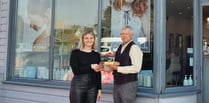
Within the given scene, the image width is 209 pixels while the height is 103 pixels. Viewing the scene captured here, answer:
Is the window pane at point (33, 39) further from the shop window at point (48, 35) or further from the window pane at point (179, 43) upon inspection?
the window pane at point (179, 43)

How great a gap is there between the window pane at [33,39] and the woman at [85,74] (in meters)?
2.01

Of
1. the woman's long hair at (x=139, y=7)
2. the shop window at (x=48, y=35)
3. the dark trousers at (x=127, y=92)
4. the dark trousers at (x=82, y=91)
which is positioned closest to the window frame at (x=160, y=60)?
the shop window at (x=48, y=35)

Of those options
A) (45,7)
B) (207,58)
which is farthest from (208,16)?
(45,7)

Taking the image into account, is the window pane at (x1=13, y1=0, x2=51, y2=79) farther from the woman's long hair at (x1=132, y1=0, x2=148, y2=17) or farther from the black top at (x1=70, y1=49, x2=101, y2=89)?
the black top at (x1=70, y1=49, x2=101, y2=89)

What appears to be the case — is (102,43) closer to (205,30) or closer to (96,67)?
(96,67)

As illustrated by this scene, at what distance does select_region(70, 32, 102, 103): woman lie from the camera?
4.11 meters

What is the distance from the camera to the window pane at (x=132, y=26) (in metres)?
4.78

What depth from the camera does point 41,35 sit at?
6.23 m

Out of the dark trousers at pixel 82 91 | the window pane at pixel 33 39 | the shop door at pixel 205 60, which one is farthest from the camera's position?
the window pane at pixel 33 39

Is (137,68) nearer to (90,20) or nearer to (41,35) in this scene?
(90,20)

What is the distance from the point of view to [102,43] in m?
5.38

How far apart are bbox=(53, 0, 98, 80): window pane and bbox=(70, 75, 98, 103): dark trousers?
1.60 meters

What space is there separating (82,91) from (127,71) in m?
0.62

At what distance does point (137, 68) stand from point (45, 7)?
2.84m
